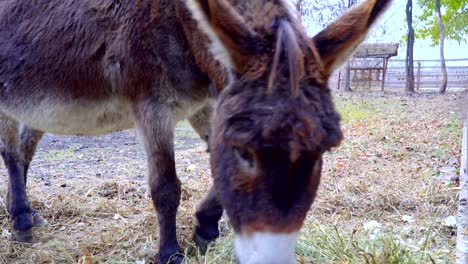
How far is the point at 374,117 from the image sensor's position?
10922 mm

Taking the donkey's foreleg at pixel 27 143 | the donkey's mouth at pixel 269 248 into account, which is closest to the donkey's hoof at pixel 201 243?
the donkey's mouth at pixel 269 248

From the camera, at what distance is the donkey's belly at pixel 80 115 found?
3.12 m

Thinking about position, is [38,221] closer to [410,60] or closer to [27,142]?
[27,142]

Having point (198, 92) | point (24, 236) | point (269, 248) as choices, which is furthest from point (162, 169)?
point (24, 236)

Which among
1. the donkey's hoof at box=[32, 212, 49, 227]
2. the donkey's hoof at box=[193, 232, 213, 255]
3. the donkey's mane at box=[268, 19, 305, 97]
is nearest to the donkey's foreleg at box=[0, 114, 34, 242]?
the donkey's hoof at box=[32, 212, 49, 227]

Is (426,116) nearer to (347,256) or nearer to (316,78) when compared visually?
(347,256)

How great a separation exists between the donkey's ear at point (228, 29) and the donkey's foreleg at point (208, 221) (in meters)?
1.45

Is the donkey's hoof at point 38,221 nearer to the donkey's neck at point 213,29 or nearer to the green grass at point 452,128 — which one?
the donkey's neck at point 213,29

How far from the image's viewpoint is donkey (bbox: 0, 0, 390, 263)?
1.82m

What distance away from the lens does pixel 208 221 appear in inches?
129

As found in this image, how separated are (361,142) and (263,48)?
5740 millimetres

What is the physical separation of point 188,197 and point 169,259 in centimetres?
151

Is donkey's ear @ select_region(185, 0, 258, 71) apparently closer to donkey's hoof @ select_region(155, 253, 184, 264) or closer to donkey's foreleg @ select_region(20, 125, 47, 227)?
donkey's hoof @ select_region(155, 253, 184, 264)

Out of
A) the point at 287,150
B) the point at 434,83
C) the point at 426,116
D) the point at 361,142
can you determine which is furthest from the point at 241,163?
the point at 434,83
